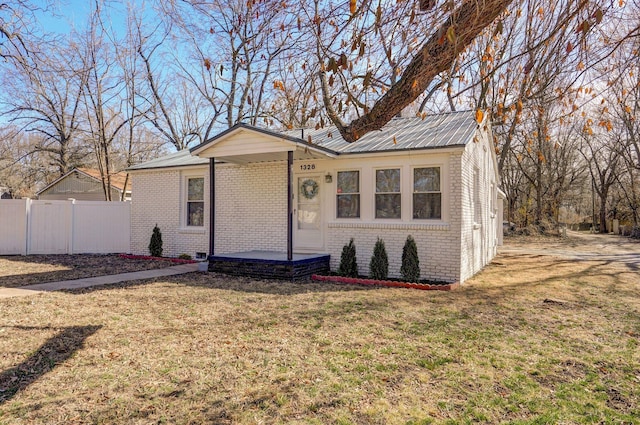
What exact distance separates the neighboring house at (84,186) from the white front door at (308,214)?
50.1 ft

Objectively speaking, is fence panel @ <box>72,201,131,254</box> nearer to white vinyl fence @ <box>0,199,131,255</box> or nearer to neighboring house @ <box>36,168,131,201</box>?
white vinyl fence @ <box>0,199,131,255</box>

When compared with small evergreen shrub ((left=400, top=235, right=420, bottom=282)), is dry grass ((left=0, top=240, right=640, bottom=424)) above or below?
below

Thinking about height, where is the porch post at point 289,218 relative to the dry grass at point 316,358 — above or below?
above

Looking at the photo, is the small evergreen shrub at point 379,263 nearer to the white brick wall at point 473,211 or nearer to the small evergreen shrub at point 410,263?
the small evergreen shrub at point 410,263

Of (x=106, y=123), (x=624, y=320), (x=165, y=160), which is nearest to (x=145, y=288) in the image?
(x=165, y=160)

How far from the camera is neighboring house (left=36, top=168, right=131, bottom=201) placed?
2266cm

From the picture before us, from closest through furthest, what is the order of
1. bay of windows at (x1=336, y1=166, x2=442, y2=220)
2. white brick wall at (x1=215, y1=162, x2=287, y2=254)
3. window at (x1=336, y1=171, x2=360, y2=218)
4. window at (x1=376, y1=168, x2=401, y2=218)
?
1. bay of windows at (x1=336, y1=166, x2=442, y2=220)
2. window at (x1=376, y1=168, x2=401, y2=218)
3. window at (x1=336, y1=171, x2=360, y2=218)
4. white brick wall at (x1=215, y1=162, x2=287, y2=254)

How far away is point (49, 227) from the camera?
13.6 metres

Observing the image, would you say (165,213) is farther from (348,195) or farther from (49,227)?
(348,195)

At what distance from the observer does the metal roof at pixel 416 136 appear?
8906mm

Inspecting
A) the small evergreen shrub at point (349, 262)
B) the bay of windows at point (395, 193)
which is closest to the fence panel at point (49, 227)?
the bay of windows at point (395, 193)

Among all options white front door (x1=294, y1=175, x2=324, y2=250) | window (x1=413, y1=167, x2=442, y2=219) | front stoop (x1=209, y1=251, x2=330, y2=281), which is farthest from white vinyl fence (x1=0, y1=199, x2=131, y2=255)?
window (x1=413, y1=167, x2=442, y2=219)

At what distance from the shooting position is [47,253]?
44.5 feet

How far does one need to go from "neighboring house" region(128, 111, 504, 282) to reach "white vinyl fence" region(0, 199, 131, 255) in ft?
7.07
